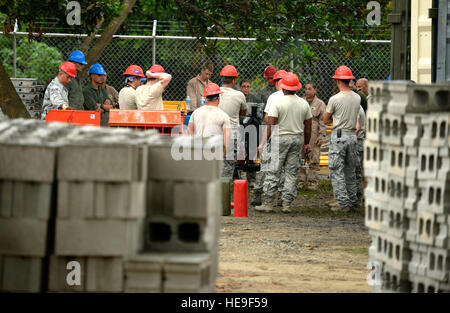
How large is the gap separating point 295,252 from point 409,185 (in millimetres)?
4128

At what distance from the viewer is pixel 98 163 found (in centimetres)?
608

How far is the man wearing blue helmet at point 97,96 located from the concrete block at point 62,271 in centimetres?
925

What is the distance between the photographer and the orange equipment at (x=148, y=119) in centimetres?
1264

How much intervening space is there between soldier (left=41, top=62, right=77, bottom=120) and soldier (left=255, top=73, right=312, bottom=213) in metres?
3.14

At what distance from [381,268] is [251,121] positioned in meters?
8.43

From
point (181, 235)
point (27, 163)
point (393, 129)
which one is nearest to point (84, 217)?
point (27, 163)

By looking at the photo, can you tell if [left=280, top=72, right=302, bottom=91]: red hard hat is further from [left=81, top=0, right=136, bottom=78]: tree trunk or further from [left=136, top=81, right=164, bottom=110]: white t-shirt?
[left=81, top=0, right=136, bottom=78]: tree trunk

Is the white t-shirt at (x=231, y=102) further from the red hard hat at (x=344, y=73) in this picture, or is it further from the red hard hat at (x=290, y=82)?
the red hard hat at (x=344, y=73)

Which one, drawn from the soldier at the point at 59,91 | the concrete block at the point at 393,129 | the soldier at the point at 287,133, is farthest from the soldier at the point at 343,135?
the concrete block at the point at 393,129

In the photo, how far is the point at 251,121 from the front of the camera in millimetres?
15633

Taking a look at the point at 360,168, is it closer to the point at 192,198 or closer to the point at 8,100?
the point at 8,100

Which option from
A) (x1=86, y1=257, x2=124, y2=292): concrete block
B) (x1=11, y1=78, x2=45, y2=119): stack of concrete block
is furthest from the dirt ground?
(x1=11, y1=78, x2=45, y2=119): stack of concrete block
